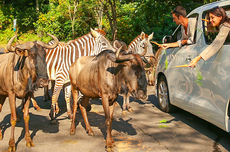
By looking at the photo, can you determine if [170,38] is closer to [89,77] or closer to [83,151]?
[89,77]

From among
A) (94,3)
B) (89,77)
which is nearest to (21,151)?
(89,77)

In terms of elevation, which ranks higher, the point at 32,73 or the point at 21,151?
the point at 32,73

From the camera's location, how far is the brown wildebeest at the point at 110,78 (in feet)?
14.8

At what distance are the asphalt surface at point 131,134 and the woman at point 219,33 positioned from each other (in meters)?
1.62

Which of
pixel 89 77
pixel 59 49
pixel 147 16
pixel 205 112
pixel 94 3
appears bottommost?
pixel 205 112

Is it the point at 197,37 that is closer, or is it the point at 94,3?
the point at 197,37

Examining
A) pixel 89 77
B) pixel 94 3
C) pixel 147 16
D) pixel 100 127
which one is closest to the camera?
pixel 89 77

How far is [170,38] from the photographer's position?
6938 mm

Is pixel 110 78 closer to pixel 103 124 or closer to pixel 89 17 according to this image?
pixel 103 124

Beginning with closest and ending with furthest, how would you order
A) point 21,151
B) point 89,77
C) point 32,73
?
point 21,151 < point 32,73 < point 89,77

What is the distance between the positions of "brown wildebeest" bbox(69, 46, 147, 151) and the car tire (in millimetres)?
2564

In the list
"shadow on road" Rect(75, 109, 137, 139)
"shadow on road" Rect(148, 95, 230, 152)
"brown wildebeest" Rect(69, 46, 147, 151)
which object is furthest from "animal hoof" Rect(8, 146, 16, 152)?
"shadow on road" Rect(148, 95, 230, 152)

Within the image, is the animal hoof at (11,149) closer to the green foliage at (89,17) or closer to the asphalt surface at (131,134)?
the asphalt surface at (131,134)

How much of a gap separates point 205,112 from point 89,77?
7.88ft
